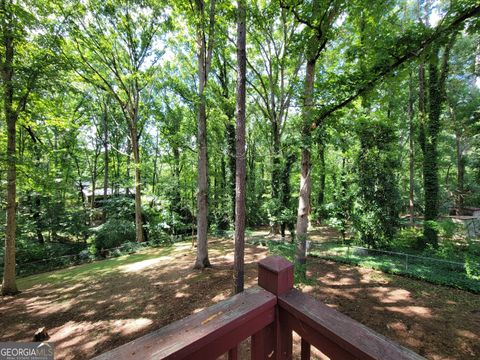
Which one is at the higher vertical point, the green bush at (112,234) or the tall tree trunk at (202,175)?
the tall tree trunk at (202,175)

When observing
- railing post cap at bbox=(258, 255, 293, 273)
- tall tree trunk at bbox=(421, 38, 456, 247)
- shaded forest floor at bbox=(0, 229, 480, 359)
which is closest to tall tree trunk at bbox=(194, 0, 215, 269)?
shaded forest floor at bbox=(0, 229, 480, 359)

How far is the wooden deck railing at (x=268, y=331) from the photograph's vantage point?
0.80 meters

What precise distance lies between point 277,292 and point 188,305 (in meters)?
4.61

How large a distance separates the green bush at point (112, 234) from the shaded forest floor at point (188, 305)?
5152 millimetres

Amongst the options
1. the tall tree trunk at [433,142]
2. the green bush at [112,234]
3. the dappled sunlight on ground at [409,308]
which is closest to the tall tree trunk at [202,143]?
the dappled sunlight on ground at [409,308]

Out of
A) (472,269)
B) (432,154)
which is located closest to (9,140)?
(472,269)

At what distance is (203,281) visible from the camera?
5.95m

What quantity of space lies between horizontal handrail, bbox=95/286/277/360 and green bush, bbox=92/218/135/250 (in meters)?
14.2

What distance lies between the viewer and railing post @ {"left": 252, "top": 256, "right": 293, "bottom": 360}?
112cm

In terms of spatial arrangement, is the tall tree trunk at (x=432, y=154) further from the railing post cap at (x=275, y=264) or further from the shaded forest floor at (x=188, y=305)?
the railing post cap at (x=275, y=264)

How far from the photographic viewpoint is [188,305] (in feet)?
15.6

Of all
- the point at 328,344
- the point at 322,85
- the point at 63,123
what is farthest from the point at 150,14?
the point at 328,344

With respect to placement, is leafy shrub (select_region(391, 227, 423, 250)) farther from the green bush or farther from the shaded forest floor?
the green bush

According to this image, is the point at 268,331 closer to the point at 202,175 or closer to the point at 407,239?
the point at 202,175
